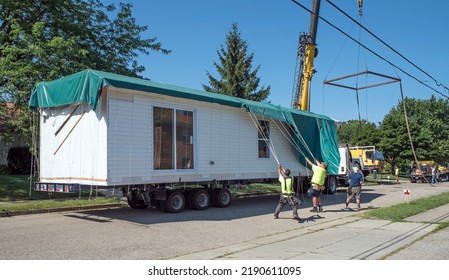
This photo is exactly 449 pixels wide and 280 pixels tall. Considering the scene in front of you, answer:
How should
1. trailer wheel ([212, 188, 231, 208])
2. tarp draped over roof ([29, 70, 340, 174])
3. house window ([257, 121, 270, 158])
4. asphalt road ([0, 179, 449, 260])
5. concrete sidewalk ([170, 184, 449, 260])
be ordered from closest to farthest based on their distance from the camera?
concrete sidewalk ([170, 184, 449, 260]) → asphalt road ([0, 179, 449, 260]) → tarp draped over roof ([29, 70, 340, 174]) → trailer wheel ([212, 188, 231, 208]) → house window ([257, 121, 270, 158])

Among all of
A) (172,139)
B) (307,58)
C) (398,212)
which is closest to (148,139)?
(172,139)

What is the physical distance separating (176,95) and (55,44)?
5917 millimetres

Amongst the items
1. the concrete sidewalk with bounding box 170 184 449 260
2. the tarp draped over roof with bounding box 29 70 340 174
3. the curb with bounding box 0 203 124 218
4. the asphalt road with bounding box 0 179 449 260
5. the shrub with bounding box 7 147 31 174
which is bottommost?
the concrete sidewalk with bounding box 170 184 449 260

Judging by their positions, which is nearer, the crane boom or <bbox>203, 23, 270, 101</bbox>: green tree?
the crane boom

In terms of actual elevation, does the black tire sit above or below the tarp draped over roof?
below

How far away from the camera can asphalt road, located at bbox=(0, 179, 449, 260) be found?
7.68 meters

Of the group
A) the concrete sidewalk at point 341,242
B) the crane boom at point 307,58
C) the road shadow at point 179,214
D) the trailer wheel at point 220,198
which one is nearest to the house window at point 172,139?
the road shadow at point 179,214

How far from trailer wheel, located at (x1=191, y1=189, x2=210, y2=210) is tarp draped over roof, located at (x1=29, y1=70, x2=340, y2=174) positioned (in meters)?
3.10

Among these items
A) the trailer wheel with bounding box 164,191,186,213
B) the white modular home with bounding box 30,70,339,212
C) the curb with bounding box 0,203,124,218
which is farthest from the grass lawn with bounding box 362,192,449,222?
the curb with bounding box 0,203,124,218

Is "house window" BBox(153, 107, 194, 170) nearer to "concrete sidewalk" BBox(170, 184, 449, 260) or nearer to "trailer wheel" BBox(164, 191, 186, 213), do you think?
"trailer wheel" BBox(164, 191, 186, 213)

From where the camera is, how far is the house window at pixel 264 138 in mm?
16438

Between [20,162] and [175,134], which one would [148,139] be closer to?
[175,134]

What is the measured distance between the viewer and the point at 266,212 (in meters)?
14.0

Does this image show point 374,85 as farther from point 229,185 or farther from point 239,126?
point 229,185
